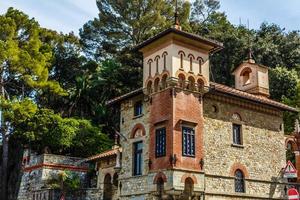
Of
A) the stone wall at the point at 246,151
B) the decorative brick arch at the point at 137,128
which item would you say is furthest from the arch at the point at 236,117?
the decorative brick arch at the point at 137,128

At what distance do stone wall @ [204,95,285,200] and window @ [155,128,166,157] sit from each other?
2.18 metres

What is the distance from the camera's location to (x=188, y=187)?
19688 mm

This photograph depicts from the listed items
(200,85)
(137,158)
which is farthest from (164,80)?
(137,158)

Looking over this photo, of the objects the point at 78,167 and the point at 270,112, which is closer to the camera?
the point at 270,112

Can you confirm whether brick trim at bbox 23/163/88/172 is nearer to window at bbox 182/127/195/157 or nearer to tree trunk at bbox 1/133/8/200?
tree trunk at bbox 1/133/8/200

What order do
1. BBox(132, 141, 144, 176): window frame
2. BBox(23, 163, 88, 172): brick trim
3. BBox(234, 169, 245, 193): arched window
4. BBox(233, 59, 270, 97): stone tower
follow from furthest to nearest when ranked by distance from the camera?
BBox(23, 163, 88, 172): brick trim → BBox(233, 59, 270, 97): stone tower → BBox(132, 141, 144, 176): window frame → BBox(234, 169, 245, 193): arched window

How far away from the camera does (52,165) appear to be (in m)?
29.9

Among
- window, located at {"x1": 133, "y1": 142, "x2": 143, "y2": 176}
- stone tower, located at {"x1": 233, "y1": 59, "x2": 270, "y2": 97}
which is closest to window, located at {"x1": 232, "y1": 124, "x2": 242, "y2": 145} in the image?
stone tower, located at {"x1": 233, "y1": 59, "x2": 270, "y2": 97}

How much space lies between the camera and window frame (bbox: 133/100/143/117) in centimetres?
2278

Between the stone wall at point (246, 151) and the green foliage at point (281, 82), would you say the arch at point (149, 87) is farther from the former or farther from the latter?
the green foliage at point (281, 82)

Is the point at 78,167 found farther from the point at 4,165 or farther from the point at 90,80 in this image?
the point at 90,80

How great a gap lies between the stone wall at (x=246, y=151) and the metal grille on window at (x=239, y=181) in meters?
0.21

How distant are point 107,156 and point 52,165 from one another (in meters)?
5.20

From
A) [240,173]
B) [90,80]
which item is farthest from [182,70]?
[90,80]
